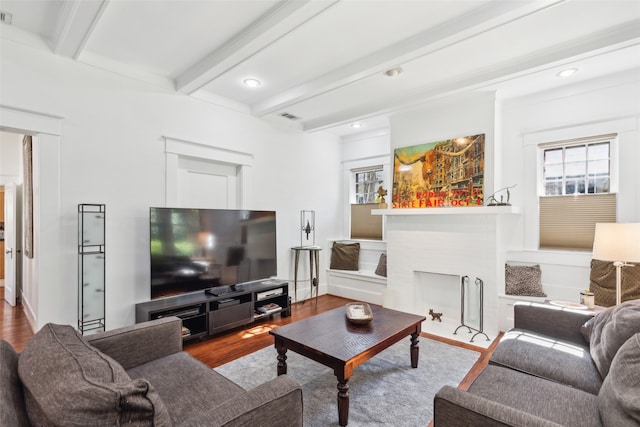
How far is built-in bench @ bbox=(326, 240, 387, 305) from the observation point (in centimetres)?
483

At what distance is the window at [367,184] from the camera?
5.40 metres

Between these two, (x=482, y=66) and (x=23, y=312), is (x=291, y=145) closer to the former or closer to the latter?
(x=482, y=66)

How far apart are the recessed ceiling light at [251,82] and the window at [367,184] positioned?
2522mm

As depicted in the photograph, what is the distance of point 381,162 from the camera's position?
5.25 metres

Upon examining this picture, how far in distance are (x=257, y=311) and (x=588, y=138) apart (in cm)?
417

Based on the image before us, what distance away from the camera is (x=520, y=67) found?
9.76 feet

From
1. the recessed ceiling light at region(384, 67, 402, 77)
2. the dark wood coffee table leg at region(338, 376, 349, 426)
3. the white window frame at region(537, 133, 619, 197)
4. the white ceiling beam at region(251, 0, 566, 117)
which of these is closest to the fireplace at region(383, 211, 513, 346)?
the white window frame at region(537, 133, 619, 197)

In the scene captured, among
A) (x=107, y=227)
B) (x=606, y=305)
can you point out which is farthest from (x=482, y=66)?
(x=107, y=227)

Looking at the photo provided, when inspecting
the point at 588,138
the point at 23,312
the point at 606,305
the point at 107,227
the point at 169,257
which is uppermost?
the point at 588,138

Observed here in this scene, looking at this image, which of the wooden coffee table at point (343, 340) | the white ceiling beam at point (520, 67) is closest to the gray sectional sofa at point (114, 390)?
the wooden coffee table at point (343, 340)

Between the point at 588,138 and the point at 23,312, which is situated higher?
the point at 588,138

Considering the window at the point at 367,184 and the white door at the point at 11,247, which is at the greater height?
the window at the point at 367,184

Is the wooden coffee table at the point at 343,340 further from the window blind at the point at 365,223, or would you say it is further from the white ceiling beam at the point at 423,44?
the window blind at the point at 365,223

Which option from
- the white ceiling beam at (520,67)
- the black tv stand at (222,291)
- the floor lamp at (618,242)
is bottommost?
the black tv stand at (222,291)
